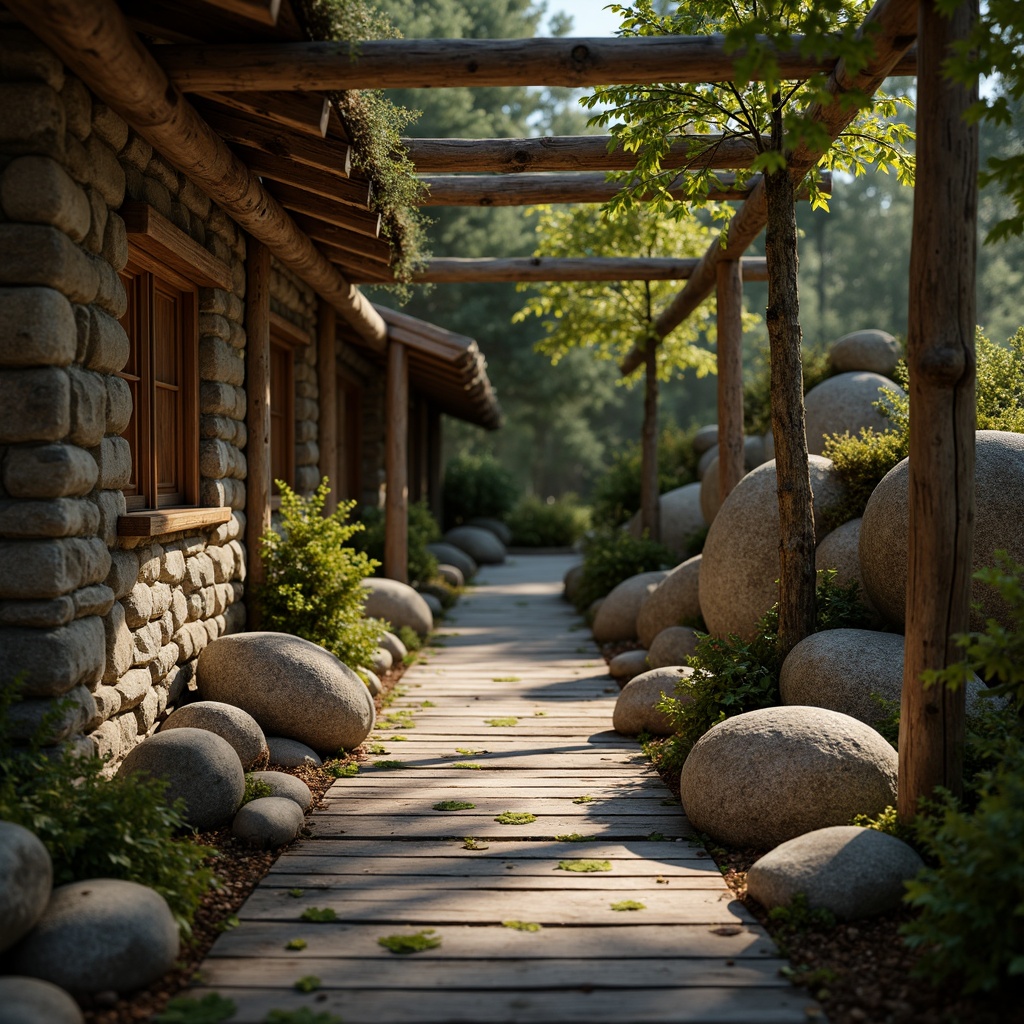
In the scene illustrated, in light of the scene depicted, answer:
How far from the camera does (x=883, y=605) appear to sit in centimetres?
588

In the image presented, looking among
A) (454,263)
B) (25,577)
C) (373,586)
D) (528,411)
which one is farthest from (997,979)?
(528,411)

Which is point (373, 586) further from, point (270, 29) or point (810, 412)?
point (270, 29)

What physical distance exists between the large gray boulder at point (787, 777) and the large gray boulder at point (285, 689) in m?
2.18

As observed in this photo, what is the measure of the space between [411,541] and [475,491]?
921 cm

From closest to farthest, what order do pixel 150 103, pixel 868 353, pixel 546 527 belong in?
pixel 150 103
pixel 868 353
pixel 546 527

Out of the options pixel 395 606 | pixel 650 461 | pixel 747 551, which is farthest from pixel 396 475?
pixel 747 551

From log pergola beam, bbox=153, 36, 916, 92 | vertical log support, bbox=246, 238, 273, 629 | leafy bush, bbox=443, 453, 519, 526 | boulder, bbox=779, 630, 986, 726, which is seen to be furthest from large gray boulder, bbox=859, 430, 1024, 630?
leafy bush, bbox=443, 453, 519, 526

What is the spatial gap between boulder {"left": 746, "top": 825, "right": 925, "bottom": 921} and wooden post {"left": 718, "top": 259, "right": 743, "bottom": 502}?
18.6 ft

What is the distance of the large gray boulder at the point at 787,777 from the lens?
4344 millimetres

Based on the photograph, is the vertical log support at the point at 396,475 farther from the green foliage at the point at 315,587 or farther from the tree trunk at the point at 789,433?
the tree trunk at the point at 789,433

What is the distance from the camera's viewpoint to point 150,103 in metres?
4.29

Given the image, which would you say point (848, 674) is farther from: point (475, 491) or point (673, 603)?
point (475, 491)

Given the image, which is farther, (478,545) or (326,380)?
(478,545)

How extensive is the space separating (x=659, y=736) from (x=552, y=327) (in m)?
8.15
